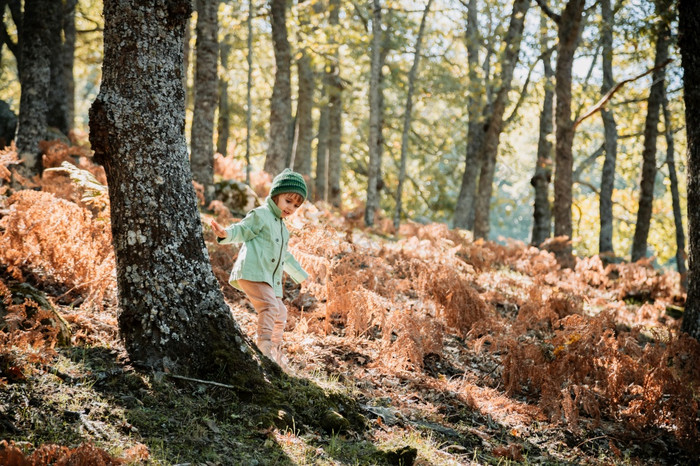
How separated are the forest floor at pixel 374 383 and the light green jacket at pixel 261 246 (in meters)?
0.94

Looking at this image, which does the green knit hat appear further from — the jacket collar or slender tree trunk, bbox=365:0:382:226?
slender tree trunk, bbox=365:0:382:226

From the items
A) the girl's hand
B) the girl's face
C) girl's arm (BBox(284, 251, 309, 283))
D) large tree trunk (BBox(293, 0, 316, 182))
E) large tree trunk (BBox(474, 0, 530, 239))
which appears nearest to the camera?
the girl's hand

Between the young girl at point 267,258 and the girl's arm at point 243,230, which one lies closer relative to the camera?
the girl's arm at point 243,230

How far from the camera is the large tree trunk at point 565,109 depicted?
37.4 feet

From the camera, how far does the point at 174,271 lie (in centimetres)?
386

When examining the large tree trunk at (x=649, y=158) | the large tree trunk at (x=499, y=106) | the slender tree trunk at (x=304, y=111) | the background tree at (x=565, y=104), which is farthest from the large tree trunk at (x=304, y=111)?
the large tree trunk at (x=649, y=158)

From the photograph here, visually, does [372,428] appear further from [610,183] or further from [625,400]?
[610,183]

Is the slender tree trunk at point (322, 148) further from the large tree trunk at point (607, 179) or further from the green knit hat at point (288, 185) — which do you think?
the green knit hat at point (288, 185)

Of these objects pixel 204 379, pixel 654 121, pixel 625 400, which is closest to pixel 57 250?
pixel 204 379

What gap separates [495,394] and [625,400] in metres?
1.27

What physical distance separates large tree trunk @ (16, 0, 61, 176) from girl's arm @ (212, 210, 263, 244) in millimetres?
5288

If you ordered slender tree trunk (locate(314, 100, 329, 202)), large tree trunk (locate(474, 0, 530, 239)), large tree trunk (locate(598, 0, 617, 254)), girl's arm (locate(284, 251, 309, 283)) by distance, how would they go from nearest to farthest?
girl's arm (locate(284, 251, 309, 283)) → large tree trunk (locate(474, 0, 530, 239)) → large tree trunk (locate(598, 0, 617, 254)) → slender tree trunk (locate(314, 100, 329, 202))

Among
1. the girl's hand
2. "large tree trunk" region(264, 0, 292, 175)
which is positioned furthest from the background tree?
the girl's hand

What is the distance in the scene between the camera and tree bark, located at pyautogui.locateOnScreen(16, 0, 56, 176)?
800 cm
